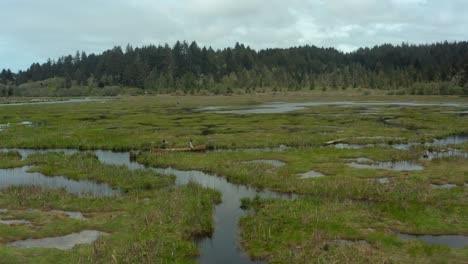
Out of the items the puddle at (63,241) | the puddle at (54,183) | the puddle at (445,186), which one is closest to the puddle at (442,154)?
the puddle at (445,186)

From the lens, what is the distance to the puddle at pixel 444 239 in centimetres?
1781

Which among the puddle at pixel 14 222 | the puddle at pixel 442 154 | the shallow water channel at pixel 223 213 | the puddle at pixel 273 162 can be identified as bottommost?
the shallow water channel at pixel 223 213

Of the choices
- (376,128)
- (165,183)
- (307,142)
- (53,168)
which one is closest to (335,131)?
(376,128)

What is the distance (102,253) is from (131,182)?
1270 cm

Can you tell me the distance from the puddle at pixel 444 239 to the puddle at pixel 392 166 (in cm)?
1373

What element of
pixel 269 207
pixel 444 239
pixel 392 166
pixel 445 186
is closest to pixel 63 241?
pixel 269 207

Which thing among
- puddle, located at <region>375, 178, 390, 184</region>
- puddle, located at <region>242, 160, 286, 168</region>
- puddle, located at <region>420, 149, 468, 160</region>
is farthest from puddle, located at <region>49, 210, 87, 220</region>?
puddle, located at <region>420, 149, 468, 160</region>

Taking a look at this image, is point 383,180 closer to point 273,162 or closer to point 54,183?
point 273,162

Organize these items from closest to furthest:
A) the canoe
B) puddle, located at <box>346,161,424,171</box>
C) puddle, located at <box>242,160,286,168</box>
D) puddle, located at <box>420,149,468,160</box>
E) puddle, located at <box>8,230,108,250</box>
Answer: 1. puddle, located at <box>8,230,108,250</box>
2. puddle, located at <box>346,161,424,171</box>
3. puddle, located at <box>242,160,286,168</box>
4. puddle, located at <box>420,149,468,160</box>
5. the canoe

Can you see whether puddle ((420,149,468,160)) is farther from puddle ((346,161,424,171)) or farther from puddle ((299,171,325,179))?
puddle ((299,171,325,179))

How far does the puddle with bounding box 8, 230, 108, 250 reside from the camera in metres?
18.0

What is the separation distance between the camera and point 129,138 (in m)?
50.3

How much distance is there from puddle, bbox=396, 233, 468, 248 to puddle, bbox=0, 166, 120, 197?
17980mm

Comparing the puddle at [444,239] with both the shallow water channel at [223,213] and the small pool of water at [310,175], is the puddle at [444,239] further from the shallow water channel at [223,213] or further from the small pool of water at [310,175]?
the small pool of water at [310,175]
